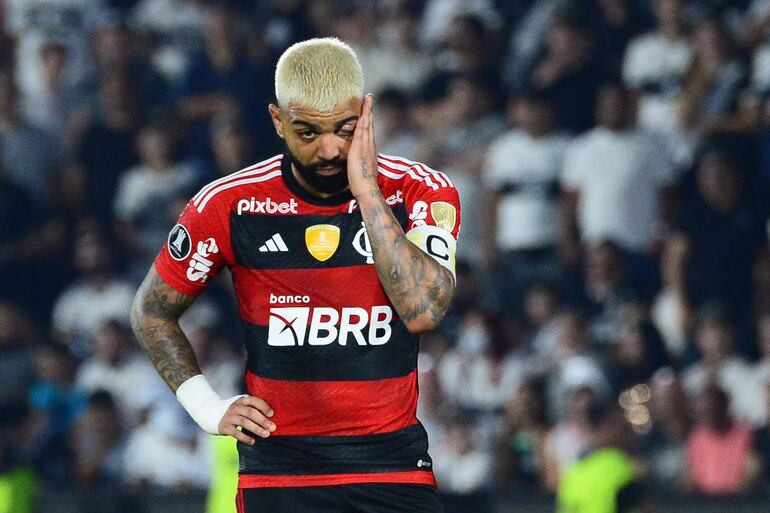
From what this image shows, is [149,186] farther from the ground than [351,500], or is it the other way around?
[149,186]

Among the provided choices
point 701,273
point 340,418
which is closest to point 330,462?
point 340,418

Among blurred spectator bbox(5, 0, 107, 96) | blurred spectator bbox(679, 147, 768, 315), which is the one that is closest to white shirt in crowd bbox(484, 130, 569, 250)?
blurred spectator bbox(679, 147, 768, 315)

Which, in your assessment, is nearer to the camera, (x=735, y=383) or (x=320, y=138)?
(x=320, y=138)

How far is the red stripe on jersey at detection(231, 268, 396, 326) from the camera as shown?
473cm

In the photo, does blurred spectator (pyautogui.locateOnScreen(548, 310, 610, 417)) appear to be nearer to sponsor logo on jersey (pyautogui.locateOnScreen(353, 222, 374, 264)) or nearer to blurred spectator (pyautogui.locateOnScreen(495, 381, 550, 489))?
blurred spectator (pyautogui.locateOnScreen(495, 381, 550, 489))

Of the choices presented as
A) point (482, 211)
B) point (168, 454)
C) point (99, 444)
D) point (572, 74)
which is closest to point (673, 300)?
point (482, 211)

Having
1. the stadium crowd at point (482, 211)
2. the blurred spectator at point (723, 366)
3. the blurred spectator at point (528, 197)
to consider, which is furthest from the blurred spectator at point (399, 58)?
the blurred spectator at point (723, 366)

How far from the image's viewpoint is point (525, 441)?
9.96m

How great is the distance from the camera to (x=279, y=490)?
474cm

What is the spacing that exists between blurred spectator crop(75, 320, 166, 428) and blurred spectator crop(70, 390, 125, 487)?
157 millimetres

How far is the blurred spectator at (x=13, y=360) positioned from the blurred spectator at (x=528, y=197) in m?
3.85

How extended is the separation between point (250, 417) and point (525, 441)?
5532mm

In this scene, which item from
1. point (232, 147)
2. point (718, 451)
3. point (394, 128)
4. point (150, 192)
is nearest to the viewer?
point (718, 451)

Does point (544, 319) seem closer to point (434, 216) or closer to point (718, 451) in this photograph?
point (718, 451)
